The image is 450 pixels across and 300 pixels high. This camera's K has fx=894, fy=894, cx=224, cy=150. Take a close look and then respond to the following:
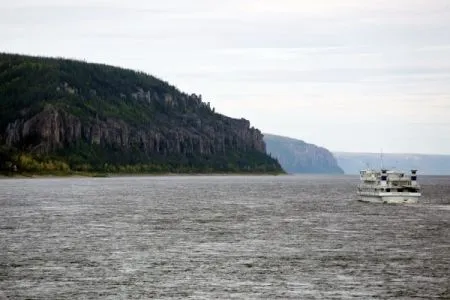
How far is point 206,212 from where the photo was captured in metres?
189

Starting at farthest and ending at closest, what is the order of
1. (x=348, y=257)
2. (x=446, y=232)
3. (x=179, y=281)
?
(x=446, y=232) → (x=348, y=257) → (x=179, y=281)

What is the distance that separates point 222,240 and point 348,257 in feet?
83.4

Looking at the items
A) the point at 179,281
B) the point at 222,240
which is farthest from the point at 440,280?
the point at 222,240

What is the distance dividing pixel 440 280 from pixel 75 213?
367 ft

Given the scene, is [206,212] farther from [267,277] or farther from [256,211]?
[267,277]

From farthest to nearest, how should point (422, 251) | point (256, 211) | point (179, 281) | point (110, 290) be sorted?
point (256, 211), point (422, 251), point (179, 281), point (110, 290)

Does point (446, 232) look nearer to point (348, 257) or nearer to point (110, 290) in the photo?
point (348, 257)

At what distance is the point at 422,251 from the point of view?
105375 millimetres

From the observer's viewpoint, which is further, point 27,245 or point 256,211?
point 256,211

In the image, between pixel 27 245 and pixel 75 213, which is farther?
pixel 75 213

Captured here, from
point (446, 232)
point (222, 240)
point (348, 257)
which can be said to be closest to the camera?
point (348, 257)

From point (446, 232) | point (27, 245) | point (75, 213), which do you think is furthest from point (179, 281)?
point (75, 213)

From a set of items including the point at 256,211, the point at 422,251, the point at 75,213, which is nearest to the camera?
the point at 422,251

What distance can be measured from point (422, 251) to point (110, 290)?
4507 cm
